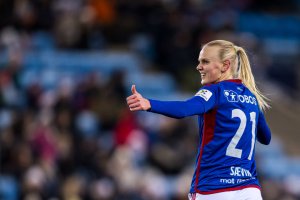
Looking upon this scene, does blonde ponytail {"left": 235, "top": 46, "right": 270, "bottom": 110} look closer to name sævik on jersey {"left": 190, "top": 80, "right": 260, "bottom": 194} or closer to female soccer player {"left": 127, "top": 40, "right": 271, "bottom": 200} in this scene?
female soccer player {"left": 127, "top": 40, "right": 271, "bottom": 200}

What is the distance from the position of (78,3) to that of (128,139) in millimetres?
3723

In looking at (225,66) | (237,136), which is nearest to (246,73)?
(225,66)

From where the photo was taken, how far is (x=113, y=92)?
14172 millimetres

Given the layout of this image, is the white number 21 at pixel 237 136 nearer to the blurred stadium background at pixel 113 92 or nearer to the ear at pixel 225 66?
the ear at pixel 225 66

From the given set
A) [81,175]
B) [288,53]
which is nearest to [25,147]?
[81,175]

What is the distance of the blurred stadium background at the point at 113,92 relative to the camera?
1241 cm

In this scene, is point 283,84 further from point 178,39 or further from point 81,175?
point 81,175

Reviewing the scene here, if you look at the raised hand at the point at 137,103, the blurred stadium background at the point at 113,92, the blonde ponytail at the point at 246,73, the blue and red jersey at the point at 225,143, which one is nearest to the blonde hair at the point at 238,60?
the blonde ponytail at the point at 246,73

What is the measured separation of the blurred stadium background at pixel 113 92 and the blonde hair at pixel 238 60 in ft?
18.9

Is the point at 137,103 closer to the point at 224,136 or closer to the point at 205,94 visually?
the point at 205,94

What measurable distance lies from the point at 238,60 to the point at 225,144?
24.2 inches

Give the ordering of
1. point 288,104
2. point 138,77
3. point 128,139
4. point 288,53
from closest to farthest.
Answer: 1. point 128,139
2. point 138,77
3. point 288,104
4. point 288,53

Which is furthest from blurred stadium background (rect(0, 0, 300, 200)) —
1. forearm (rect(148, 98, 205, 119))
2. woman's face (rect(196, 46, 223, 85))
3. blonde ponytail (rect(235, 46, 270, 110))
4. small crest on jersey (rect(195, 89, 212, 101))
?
forearm (rect(148, 98, 205, 119))

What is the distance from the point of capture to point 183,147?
1366 centimetres
